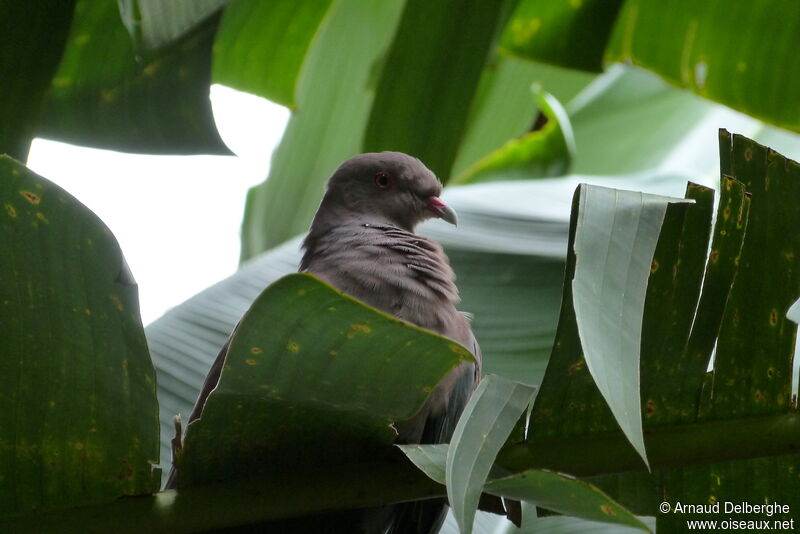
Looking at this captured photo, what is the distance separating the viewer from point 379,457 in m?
1.30

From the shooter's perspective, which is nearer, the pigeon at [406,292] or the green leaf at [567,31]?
the pigeon at [406,292]

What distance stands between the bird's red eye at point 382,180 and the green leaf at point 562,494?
1.35 m

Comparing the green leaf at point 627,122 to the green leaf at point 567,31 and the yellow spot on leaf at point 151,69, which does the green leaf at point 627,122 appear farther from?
the yellow spot on leaf at point 151,69

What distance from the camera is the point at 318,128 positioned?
2922mm

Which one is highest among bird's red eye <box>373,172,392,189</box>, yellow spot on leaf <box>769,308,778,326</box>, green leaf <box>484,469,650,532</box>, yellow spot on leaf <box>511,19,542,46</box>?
yellow spot on leaf <box>511,19,542,46</box>

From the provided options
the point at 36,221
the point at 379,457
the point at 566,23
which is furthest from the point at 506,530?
the point at 566,23

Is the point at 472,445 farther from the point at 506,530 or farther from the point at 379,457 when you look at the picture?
the point at 506,530

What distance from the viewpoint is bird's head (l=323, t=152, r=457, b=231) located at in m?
2.30

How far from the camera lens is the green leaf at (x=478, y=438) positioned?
0.95m

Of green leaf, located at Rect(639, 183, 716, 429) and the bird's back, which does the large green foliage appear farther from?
the bird's back

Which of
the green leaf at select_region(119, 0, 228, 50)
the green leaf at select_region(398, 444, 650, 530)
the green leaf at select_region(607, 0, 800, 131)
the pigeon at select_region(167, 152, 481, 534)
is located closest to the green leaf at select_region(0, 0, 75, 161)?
the green leaf at select_region(119, 0, 228, 50)

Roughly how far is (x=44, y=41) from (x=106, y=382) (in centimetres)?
70

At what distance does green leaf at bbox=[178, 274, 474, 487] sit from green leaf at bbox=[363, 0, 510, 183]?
1167 millimetres

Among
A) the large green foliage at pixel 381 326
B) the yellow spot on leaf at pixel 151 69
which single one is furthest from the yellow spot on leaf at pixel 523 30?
the yellow spot on leaf at pixel 151 69
